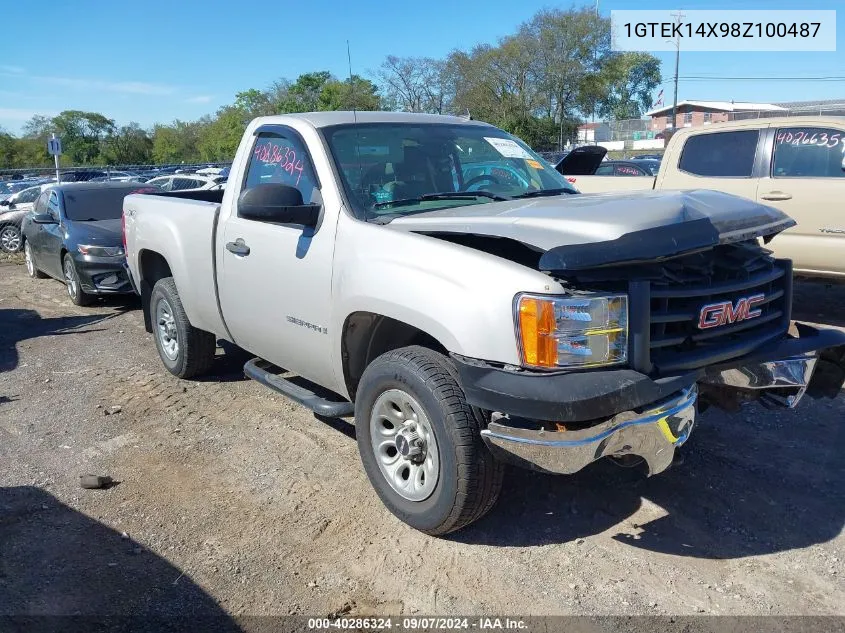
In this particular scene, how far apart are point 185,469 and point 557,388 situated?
8.44ft

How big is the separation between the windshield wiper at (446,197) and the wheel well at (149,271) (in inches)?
112

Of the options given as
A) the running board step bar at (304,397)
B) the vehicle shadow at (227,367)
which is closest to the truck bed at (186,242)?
the running board step bar at (304,397)

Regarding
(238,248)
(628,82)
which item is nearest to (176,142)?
(628,82)

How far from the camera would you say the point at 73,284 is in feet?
30.7

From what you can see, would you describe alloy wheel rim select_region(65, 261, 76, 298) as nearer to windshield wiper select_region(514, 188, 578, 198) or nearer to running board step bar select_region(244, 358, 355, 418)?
running board step bar select_region(244, 358, 355, 418)

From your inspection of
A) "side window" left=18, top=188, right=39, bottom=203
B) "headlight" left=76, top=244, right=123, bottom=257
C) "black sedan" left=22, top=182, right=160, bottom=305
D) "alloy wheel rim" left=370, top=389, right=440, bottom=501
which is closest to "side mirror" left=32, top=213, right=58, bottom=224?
"black sedan" left=22, top=182, right=160, bottom=305

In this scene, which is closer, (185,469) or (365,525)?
(365,525)

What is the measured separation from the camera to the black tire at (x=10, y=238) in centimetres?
1536

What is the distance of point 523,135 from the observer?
131 ft

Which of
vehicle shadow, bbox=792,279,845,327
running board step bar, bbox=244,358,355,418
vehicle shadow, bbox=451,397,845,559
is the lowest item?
vehicle shadow, bbox=792,279,845,327

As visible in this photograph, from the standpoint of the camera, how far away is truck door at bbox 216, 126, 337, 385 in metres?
3.85

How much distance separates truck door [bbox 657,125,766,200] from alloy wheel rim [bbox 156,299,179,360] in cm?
539

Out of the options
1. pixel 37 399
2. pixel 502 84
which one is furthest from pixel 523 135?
pixel 37 399

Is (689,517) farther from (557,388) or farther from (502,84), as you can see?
(502,84)
